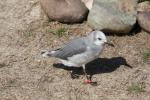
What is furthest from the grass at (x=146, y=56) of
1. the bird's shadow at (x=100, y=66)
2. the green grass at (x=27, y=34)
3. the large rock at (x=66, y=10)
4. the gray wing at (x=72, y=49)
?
the green grass at (x=27, y=34)

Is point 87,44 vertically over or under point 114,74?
over

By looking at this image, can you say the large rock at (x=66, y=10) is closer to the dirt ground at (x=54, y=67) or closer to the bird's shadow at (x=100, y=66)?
the dirt ground at (x=54, y=67)

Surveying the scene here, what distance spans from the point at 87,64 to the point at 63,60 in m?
0.58

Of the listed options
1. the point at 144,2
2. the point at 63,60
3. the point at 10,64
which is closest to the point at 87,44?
the point at 63,60

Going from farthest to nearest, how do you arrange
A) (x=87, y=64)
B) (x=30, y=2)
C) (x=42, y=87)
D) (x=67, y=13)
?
(x=30, y=2) < (x=67, y=13) < (x=87, y=64) < (x=42, y=87)

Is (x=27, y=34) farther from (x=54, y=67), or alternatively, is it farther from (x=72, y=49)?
(x=72, y=49)

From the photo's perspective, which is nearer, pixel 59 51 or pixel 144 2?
pixel 59 51

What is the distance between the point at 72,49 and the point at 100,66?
69 cm

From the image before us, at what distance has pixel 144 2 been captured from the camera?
9.50 meters

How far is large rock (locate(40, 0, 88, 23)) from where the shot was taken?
9.22m

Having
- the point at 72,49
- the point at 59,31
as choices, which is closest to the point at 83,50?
the point at 72,49

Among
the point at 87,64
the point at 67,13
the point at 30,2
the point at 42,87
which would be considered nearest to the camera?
the point at 42,87

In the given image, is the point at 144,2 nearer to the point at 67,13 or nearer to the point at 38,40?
the point at 67,13

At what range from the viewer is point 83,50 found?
796 cm
